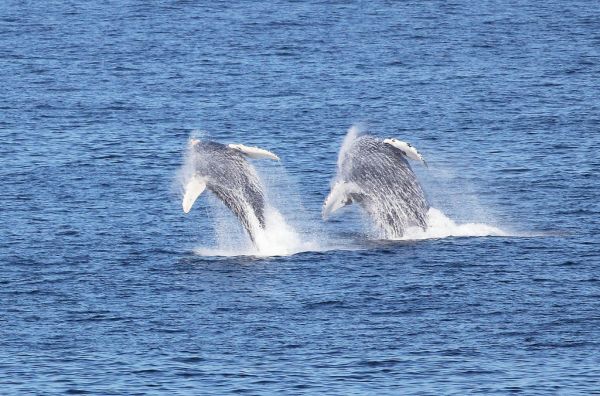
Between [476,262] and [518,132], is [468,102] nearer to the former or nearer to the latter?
[518,132]

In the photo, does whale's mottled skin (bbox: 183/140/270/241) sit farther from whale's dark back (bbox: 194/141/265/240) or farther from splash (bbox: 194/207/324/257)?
splash (bbox: 194/207/324/257)

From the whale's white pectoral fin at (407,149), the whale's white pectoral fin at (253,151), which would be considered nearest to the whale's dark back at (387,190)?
the whale's white pectoral fin at (407,149)

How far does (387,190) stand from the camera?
62469 mm

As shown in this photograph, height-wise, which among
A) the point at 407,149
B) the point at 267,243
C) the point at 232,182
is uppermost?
the point at 407,149

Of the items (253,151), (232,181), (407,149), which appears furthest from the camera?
(407,149)

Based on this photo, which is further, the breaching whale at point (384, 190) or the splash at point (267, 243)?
the breaching whale at point (384, 190)

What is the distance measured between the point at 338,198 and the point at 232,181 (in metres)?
4.35

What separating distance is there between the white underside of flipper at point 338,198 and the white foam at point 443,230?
9.30ft

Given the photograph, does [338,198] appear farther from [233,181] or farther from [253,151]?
[233,181]

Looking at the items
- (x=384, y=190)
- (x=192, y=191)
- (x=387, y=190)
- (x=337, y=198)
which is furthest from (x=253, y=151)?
(x=387, y=190)

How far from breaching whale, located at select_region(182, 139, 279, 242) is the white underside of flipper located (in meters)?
2.56

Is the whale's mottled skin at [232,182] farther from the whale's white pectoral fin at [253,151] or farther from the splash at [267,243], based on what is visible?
the splash at [267,243]

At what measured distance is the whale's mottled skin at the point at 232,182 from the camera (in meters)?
61.1

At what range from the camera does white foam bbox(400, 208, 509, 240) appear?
62812 mm
